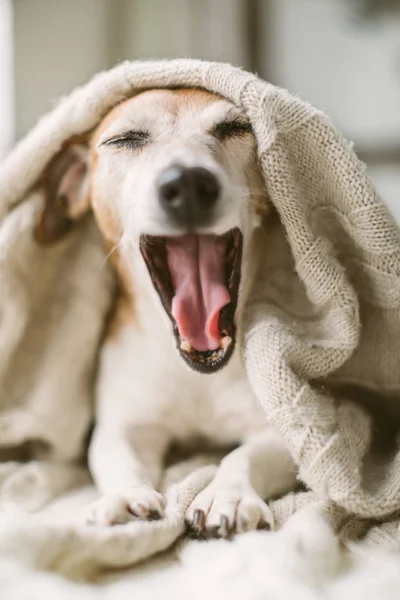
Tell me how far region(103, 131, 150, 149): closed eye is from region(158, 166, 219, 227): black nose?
146 millimetres

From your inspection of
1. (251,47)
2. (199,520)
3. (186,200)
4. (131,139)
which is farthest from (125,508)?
Answer: (251,47)

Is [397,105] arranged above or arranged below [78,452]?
above

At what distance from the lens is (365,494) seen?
82cm

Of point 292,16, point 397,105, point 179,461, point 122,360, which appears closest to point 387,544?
point 179,461

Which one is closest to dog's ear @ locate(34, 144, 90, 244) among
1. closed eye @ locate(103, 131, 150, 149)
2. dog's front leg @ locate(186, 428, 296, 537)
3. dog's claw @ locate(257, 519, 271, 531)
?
closed eye @ locate(103, 131, 150, 149)

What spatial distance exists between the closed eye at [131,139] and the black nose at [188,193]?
0.48 ft

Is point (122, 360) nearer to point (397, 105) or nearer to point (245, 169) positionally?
point (245, 169)

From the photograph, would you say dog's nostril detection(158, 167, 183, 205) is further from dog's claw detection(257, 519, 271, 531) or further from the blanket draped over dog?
dog's claw detection(257, 519, 271, 531)

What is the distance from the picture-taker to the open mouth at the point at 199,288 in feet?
3.06

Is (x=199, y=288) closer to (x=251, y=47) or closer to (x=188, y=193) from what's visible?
(x=188, y=193)

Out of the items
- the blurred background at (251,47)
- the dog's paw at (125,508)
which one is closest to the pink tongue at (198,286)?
the dog's paw at (125,508)

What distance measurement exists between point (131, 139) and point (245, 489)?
548mm

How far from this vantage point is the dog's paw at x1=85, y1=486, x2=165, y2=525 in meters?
0.79

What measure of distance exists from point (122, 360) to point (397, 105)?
7.95 ft
